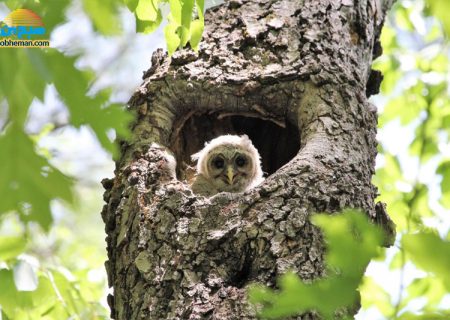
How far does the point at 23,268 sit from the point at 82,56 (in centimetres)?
202

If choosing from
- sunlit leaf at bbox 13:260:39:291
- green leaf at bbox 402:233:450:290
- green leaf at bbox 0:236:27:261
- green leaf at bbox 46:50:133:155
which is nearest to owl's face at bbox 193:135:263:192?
sunlit leaf at bbox 13:260:39:291

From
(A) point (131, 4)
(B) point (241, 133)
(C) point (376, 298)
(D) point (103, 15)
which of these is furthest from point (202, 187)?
(D) point (103, 15)

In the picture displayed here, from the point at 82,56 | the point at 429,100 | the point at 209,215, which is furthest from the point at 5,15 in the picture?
the point at 429,100

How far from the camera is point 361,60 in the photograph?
389cm

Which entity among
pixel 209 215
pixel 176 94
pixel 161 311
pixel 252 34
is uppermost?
pixel 252 34

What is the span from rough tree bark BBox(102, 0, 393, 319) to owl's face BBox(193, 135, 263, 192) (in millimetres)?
548

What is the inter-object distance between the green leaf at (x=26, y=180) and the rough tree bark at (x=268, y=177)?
1.25m

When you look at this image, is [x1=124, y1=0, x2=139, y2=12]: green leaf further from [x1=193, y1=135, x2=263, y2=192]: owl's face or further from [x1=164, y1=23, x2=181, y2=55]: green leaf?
[x1=193, y1=135, x2=263, y2=192]: owl's face

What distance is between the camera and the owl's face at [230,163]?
512 centimetres

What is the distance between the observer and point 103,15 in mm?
1703

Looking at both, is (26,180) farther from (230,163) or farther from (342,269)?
(230,163)

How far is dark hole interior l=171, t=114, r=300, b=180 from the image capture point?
4613 millimetres

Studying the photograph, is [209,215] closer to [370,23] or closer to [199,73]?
[199,73]

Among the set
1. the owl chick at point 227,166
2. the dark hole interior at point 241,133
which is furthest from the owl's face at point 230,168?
the dark hole interior at point 241,133
